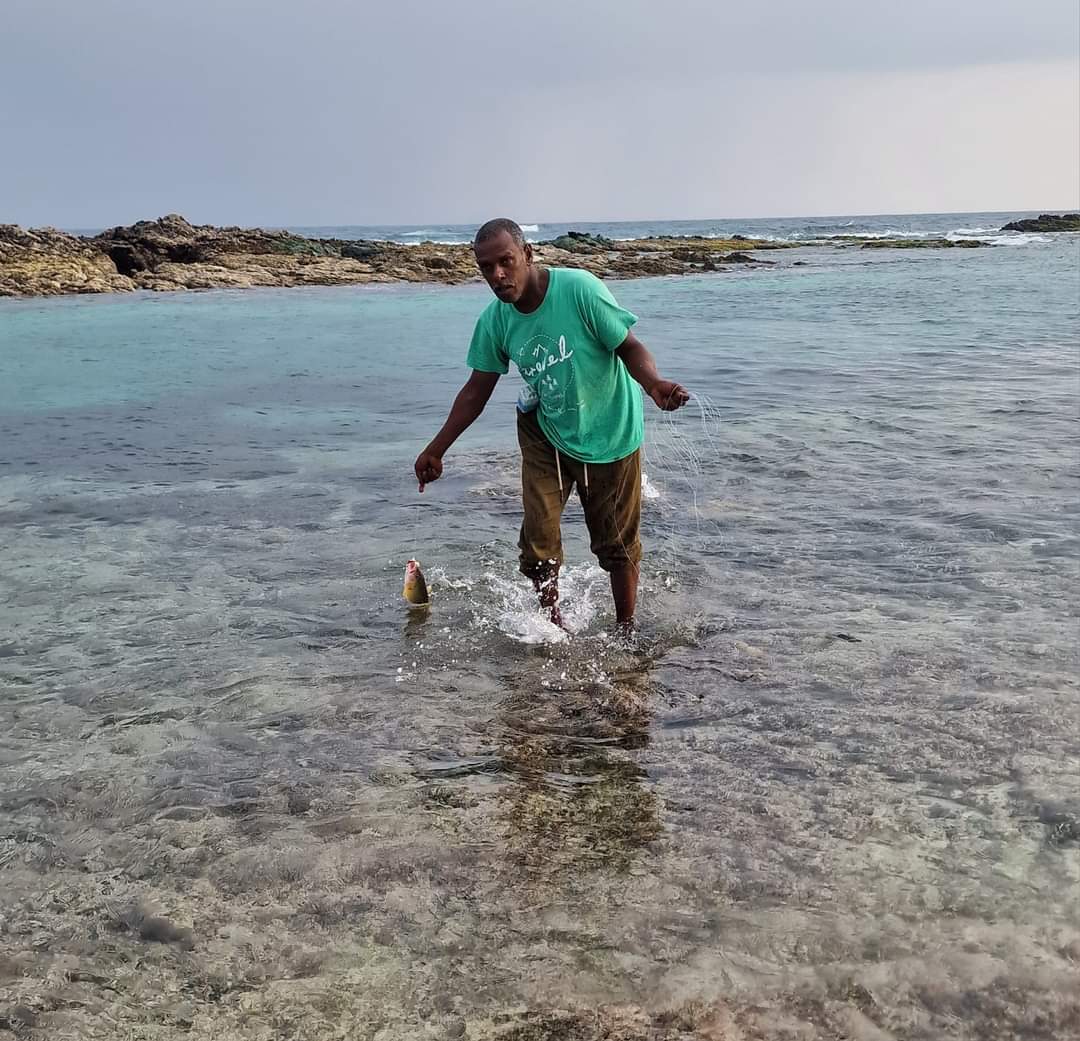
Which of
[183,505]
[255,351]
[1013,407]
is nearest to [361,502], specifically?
[183,505]

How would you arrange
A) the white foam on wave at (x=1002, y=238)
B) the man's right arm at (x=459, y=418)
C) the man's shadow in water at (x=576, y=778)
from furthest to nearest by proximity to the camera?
the white foam on wave at (x=1002, y=238)
the man's right arm at (x=459, y=418)
the man's shadow in water at (x=576, y=778)

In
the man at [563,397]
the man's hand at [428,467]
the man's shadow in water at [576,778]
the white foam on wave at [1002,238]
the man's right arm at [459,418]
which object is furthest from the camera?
the white foam on wave at [1002,238]

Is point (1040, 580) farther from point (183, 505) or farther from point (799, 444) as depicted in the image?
point (183, 505)

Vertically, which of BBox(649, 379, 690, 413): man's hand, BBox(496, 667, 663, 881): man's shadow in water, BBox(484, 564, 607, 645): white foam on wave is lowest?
BBox(484, 564, 607, 645): white foam on wave

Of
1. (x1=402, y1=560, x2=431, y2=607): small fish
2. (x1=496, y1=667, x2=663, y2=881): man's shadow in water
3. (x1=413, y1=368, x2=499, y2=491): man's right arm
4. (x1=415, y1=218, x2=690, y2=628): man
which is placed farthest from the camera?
(x1=402, y1=560, x2=431, y2=607): small fish

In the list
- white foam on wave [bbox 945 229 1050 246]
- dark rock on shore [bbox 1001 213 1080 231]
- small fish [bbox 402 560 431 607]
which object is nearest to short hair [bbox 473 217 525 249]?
small fish [bbox 402 560 431 607]

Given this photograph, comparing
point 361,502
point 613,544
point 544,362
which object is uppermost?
point 544,362

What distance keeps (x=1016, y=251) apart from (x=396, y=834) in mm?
53612

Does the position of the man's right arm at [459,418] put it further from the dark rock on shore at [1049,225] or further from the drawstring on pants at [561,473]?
the dark rock on shore at [1049,225]

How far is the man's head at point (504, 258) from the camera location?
162 inches

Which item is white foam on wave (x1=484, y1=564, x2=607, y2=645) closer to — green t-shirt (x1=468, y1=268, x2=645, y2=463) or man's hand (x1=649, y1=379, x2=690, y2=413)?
green t-shirt (x1=468, y1=268, x2=645, y2=463)

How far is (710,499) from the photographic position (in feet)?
24.3

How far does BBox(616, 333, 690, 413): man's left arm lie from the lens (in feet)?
13.4

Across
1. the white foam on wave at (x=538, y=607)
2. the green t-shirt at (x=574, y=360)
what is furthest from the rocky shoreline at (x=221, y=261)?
the green t-shirt at (x=574, y=360)
